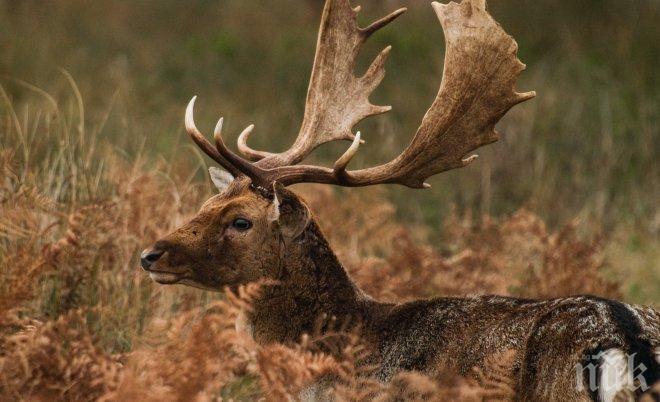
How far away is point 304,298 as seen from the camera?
5.66 m

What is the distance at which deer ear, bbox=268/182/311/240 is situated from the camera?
5648 millimetres

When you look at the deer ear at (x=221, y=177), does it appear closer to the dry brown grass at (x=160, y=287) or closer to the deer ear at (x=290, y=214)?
the deer ear at (x=290, y=214)

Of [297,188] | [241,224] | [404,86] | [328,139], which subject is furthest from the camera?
[404,86]

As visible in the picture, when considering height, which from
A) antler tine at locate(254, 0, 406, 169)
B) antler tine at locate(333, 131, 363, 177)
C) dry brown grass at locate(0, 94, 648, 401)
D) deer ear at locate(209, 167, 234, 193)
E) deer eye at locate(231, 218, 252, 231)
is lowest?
dry brown grass at locate(0, 94, 648, 401)

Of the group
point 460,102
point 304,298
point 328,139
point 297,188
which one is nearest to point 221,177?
point 328,139

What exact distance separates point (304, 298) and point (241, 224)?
0.42m

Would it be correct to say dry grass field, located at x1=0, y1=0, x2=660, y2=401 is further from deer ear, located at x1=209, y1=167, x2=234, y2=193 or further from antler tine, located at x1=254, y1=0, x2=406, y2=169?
antler tine, located at x1=254, y1=0, x2=406, y2=169

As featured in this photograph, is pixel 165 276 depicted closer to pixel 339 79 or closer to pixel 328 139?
pixel 328 139

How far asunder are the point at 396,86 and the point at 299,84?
4.42 ft

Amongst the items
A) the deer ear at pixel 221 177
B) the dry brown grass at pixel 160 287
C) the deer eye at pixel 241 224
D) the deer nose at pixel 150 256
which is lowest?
the dry brown grass at pixel 160 287

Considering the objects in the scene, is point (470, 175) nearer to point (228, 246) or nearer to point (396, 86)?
point (396, 86)

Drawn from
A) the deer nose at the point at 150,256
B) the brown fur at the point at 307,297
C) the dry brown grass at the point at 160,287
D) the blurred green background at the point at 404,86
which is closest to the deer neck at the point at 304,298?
the brown fur at the point at 307,297

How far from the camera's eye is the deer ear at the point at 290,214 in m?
5.65

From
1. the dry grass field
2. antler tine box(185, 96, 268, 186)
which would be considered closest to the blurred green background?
the dry grass field
